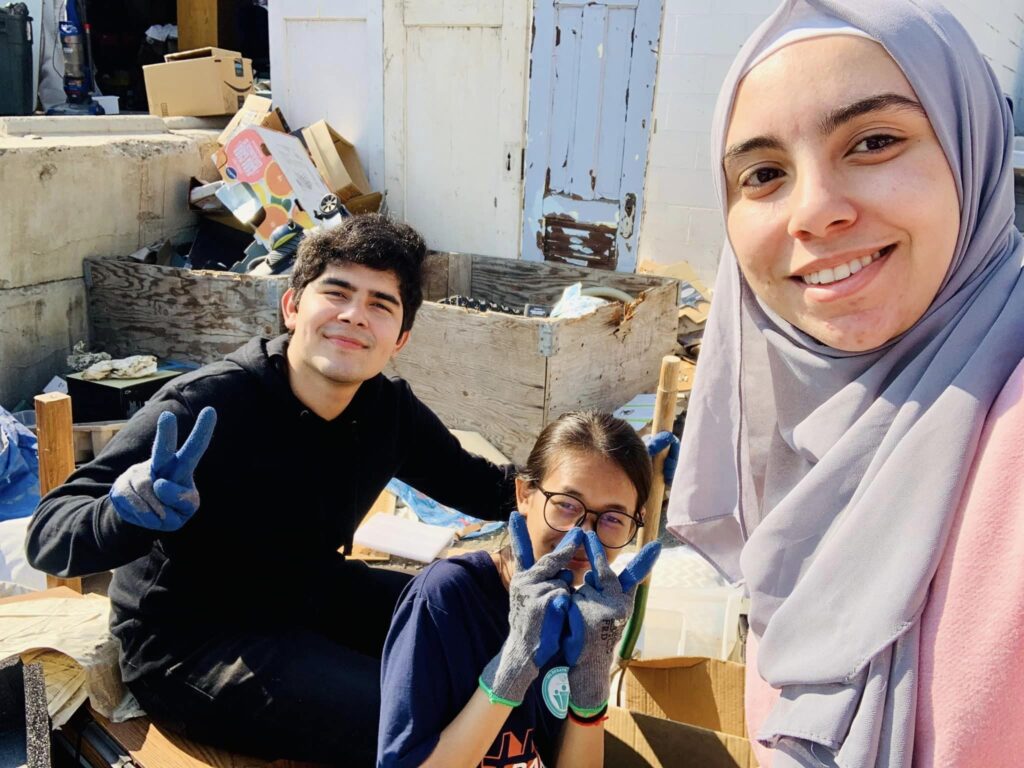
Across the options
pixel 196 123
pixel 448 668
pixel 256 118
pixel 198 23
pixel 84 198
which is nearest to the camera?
pixel 448 668

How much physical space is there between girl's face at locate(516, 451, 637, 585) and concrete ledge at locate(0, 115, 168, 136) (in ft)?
18.1

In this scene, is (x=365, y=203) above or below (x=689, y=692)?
above

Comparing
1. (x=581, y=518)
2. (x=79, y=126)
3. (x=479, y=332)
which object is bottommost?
(x=479, y=332)

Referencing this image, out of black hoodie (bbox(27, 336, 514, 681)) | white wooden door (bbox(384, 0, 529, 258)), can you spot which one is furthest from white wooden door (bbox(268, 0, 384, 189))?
black hoodie (bbox(27, 336, 514, 681))

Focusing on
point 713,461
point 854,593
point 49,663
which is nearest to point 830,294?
point 854,593

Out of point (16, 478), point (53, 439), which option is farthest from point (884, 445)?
point (16, 478)

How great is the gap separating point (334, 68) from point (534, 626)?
634cm

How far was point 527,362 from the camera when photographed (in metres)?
4.19

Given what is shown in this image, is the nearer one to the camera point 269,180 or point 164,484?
point 164,484

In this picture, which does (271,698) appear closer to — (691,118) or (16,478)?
(16,478)

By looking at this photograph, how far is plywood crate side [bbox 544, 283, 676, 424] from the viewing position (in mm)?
4211

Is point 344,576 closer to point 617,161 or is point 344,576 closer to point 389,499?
point 389,499

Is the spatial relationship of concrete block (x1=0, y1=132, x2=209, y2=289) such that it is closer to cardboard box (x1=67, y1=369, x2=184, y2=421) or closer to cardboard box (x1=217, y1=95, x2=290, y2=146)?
cardboard box (x1=217, y1=95, x2=290, y2=146)

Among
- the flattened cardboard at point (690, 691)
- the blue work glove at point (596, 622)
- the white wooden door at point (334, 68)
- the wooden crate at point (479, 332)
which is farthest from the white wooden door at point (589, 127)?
the blue work glove at point (596, 622)
